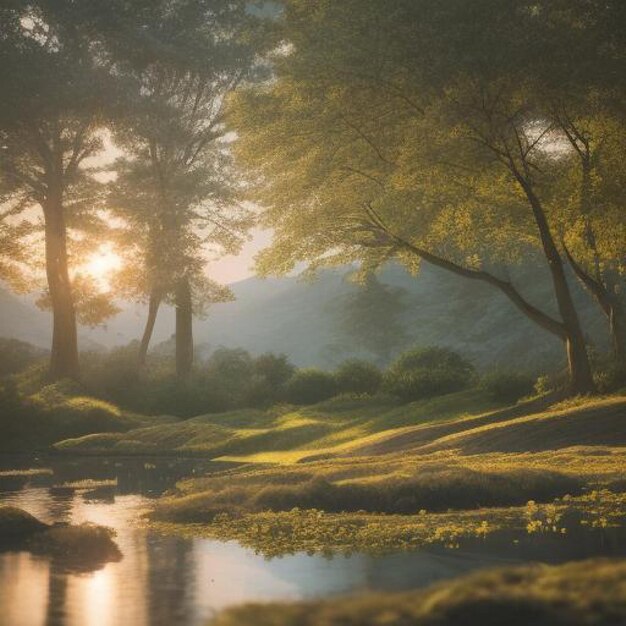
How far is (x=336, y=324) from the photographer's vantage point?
109125 mm

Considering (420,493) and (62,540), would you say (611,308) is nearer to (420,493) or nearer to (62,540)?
(420,493)

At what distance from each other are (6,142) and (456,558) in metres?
35.9

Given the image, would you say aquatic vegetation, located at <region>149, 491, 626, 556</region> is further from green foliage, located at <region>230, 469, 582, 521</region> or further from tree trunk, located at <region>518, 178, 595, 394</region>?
tree trunk, located at <region>518, 178, 595, 394</region>

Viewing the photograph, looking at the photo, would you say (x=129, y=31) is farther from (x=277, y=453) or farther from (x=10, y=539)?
(x=10, y=539)

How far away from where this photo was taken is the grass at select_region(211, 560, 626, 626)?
166 inches

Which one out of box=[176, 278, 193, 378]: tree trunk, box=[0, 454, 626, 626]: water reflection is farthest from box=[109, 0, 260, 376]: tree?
box=[0, 454, 626, 626]: water reflection

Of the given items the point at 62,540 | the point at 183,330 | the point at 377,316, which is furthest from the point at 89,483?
the point at 377,316

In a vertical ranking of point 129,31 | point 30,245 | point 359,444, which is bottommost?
point 359,444

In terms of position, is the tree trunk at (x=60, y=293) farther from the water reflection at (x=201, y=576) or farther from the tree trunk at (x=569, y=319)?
the water reflection at (x=201, y=576)

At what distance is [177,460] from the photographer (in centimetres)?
2638

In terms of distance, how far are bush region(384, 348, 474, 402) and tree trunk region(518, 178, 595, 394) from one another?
7.74 meters

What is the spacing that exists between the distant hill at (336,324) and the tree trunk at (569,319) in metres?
13.0

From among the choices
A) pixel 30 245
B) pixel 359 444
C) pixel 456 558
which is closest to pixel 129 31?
pixel 30 245

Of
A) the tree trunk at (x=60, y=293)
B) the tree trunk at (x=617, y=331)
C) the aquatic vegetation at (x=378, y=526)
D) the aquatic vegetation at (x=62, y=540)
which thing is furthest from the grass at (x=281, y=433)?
the aquatic vegetation at (x=62, y=540)
